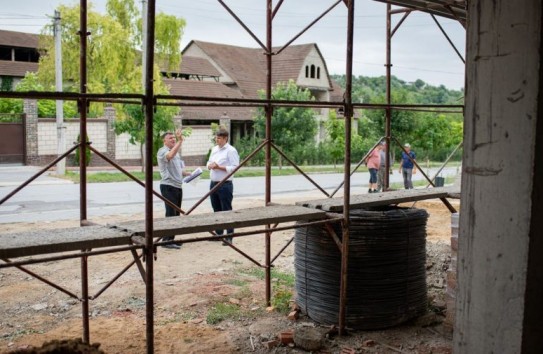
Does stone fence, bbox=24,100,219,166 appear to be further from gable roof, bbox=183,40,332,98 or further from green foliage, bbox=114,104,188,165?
gable roof, bbox=183,40,332,98

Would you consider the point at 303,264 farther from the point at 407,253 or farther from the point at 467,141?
the point at 467,141

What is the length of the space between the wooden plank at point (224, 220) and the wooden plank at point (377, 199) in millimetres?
146

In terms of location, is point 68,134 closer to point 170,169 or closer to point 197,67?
point 197,67

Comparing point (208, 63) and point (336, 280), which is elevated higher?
point (208, 63)

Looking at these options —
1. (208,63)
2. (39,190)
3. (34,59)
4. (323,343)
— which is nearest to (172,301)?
(323,343)

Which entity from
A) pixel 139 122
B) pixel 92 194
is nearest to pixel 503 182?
pixel 92 194

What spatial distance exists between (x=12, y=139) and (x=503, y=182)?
25.4m

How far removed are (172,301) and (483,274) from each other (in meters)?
4.33

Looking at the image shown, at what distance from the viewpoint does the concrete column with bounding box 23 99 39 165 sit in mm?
24859

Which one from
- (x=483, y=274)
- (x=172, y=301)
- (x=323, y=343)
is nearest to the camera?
(x=483, y=274)

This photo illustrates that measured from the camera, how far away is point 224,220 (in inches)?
190

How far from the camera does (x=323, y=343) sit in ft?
17.0

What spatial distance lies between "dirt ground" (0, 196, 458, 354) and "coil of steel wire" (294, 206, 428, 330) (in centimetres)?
16

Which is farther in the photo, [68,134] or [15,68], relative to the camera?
[15,68]
